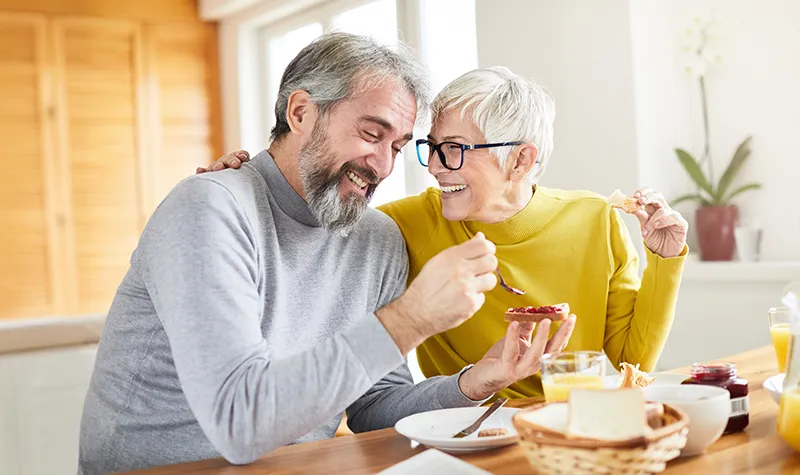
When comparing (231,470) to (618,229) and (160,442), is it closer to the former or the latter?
(160,442)

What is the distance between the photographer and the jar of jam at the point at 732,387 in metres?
1.31

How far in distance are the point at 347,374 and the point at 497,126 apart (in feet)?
2.91

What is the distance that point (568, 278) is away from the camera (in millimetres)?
1996

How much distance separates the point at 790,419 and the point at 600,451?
1.22 feet

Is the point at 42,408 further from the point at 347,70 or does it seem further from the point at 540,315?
the point at 540,315

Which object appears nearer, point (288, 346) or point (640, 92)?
point (288, 346)

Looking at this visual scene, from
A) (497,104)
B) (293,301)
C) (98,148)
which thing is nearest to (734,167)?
(497,104)

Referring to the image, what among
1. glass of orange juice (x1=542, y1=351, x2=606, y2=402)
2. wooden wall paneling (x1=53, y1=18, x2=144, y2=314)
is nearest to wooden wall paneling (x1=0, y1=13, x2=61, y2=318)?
wooden wall paneling (x1=53, y1=18, x2=144, y2=314)

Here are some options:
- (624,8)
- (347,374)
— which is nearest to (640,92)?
(624,8)

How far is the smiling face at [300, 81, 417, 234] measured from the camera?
5.71 ft

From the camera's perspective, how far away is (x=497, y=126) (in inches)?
76.5

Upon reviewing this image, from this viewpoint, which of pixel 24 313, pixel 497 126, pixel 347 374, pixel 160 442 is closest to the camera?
pixel 347 374

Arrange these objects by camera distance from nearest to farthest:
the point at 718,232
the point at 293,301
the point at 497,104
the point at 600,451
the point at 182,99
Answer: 1. the point at 600,451
2. the point at 293,301
3. the point at 497,104
4. the point at 718,232
5. the point at 182,99

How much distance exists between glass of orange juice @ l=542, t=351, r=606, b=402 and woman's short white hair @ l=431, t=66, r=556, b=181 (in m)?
0.78
